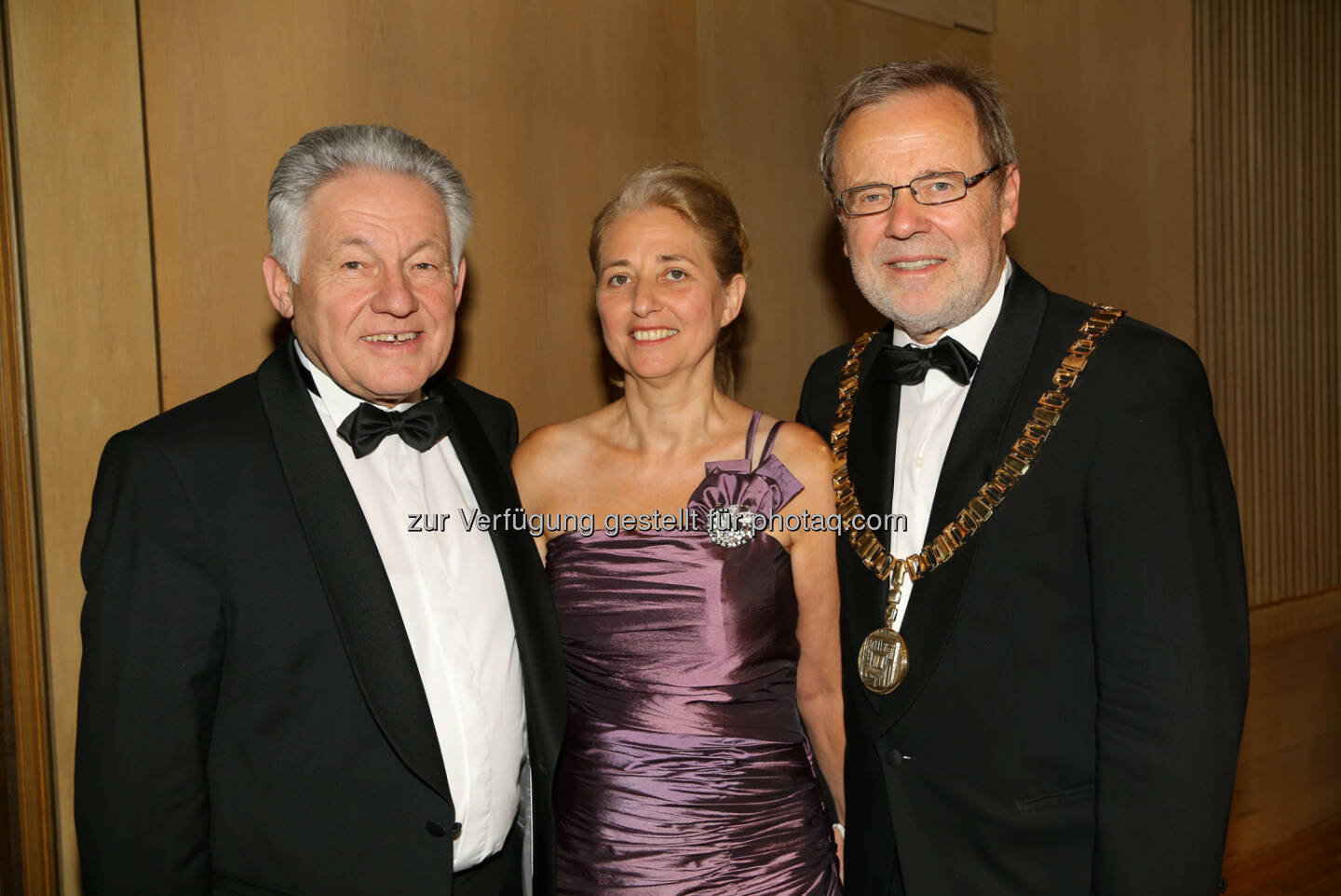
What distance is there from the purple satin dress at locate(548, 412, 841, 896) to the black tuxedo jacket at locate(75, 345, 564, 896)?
50 centimetres

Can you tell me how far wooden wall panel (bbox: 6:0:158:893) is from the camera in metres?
2.13

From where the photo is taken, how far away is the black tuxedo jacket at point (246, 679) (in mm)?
1644

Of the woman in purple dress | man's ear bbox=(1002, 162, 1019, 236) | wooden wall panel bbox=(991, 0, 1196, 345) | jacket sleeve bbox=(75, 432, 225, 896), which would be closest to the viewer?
jacket sleeve bbox=(75, 432, 225, 896)

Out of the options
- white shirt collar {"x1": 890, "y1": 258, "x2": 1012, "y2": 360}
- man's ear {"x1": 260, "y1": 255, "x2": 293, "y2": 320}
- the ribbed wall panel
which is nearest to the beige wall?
the ribbed wall panel

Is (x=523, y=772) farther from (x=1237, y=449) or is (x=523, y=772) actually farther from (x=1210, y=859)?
(x=1237, y=449)

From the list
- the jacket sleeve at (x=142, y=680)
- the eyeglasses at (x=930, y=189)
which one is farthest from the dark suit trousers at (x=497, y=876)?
the eyeglasses at (x=930, y=189)

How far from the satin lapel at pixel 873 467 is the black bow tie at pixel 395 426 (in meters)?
0.85

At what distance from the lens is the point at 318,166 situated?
193 cm

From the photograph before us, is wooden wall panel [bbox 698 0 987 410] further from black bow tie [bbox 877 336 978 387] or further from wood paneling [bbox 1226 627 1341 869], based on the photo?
wood paneling [bbox 1226 627 1341 869]

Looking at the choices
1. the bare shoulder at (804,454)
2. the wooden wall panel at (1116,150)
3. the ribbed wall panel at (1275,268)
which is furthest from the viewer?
the ribbed wall panel at (1275,268)

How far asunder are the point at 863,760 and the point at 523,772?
70cm

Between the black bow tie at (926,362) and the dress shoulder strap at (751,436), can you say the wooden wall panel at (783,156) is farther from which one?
the black bow tie at (926,362)

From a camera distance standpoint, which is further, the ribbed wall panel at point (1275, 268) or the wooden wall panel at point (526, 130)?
the ribbed wall panel at point (1275, 268)

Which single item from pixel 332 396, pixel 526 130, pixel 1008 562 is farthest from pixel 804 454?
pixel 526 130
